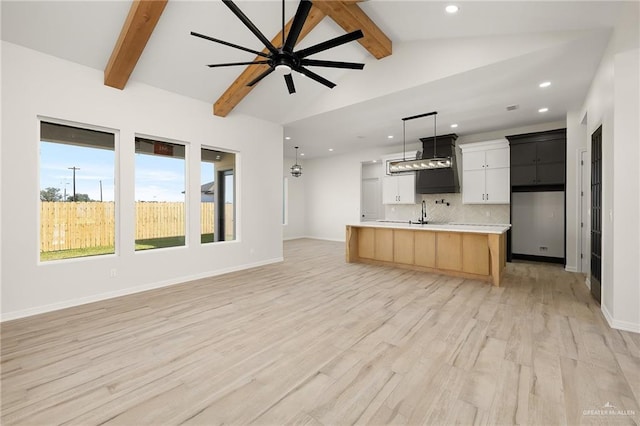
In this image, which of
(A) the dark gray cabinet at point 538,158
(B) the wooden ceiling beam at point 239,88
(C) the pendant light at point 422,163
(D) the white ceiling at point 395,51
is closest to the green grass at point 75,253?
(D) the white ceiling at point 395,51

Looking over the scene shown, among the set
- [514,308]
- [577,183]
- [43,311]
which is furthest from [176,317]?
[577,183]

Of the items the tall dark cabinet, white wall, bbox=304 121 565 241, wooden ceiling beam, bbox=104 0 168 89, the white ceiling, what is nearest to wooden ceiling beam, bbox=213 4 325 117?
the white ceiling

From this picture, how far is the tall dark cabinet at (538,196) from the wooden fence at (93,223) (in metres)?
Answer: 7.00

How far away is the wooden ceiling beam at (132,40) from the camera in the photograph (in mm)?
3227

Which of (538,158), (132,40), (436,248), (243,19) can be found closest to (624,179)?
(436,248)

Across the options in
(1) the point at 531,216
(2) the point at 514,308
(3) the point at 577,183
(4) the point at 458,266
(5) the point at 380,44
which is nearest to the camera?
(2) the point at 514,308

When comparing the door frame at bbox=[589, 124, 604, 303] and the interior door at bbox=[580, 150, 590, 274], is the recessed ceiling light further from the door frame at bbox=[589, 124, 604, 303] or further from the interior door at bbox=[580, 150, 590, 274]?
the interior door at bbox=[580, 150, 590, 274]

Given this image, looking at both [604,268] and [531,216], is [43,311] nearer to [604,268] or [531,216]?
[604,268]

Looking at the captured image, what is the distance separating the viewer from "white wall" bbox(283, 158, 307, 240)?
10.7 meters

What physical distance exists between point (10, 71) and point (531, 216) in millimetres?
9275

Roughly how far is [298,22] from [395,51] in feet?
8.39

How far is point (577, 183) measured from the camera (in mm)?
5492

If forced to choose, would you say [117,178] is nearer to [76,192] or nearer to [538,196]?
[76,192]

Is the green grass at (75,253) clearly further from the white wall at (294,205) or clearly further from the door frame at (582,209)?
the door frame at (582,209)
